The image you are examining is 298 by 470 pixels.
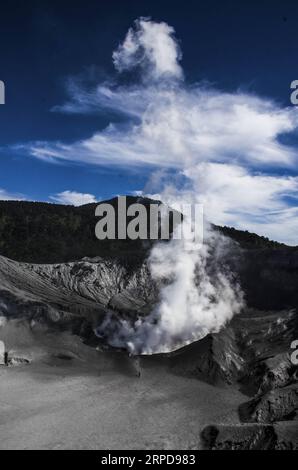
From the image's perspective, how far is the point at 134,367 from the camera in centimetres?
3703

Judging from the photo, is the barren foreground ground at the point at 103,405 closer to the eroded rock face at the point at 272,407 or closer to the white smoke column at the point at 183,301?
the eroded rock face at the point at 272,407

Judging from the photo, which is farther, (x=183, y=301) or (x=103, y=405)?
(x=183, y=301)

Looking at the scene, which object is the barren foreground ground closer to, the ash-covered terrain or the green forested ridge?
the ash-covered terrain

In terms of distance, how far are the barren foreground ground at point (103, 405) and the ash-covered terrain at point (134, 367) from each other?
0.08 m

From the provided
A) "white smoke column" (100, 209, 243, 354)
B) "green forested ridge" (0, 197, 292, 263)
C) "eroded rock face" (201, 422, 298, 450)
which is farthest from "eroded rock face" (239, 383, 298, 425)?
"green forested ridge" (0, 197, 292, 263)

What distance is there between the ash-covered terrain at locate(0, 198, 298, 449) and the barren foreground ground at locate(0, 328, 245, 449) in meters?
0.08

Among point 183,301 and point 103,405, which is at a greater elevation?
point 183,301

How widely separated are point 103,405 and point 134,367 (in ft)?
25.8

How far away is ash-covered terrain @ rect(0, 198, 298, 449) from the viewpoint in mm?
25109

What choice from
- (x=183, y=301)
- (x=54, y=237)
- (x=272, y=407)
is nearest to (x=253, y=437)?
(x=272, y=407)

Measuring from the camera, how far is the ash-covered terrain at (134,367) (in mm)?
25109

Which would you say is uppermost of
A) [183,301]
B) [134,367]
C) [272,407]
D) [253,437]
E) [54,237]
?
[54,237]

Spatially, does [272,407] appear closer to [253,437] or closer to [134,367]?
[253,437]

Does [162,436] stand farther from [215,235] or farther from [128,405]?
[215,235]
